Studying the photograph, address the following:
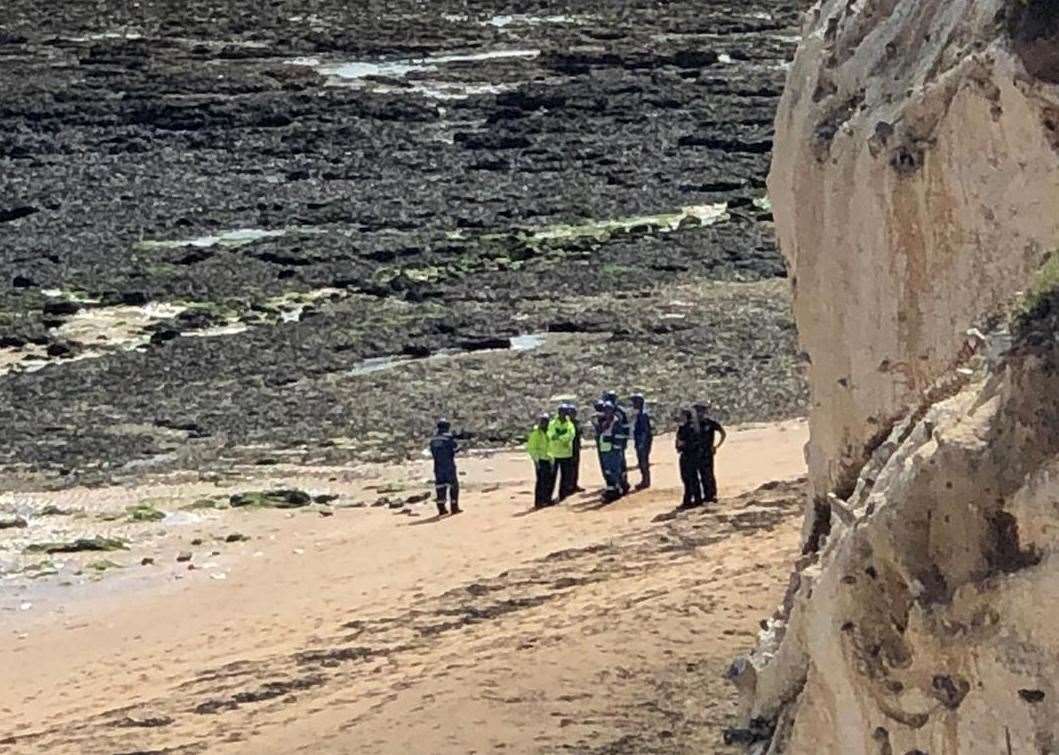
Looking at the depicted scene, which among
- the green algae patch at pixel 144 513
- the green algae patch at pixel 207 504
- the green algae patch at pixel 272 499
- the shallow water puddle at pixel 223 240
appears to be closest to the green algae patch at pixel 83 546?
the green algae patch at pixel 144 513

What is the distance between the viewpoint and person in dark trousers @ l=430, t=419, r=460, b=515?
27.4 m

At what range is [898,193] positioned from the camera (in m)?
13.0

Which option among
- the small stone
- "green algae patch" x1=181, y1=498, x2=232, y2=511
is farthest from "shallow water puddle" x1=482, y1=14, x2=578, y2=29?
the small stone

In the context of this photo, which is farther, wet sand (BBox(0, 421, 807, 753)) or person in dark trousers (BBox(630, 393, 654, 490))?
person in dark trousers (BBox(630, 393, 654, 490))

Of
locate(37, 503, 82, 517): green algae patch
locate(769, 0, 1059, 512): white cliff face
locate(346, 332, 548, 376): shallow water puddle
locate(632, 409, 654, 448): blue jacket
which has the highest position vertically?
locate(769, 0, 1059, 512): white cliff face

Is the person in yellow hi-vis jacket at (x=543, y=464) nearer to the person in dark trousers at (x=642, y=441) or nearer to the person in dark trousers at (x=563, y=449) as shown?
the person in dark trousers at (x=563, y=449)

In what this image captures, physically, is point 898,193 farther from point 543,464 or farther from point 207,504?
point 207,504

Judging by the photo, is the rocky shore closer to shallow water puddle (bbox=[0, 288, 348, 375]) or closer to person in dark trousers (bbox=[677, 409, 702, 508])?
shallow water puddle (bbox=[0, 288, 348, 375])

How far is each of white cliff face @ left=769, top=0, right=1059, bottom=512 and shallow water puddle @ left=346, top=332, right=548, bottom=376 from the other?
22789 millimetres

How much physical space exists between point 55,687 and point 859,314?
11271mm

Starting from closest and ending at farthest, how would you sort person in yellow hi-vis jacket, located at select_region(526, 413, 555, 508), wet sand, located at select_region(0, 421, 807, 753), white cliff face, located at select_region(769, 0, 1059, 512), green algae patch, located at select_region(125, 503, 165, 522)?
white cliff face, located at select_region(769, 0, 1059, 512), wet sand, located at select_region(0, 421, 807, 753), person in yellow hi-vis jacket, located at select_region(526, 413, 555, 508), green algae patch, located at select_region(125, 503, 165, 522)

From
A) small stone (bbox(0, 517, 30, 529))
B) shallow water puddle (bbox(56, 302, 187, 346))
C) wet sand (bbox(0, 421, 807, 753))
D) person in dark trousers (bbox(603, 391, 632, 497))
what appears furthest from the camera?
shallow water puddle (bbox(56, 302, 187, 346))

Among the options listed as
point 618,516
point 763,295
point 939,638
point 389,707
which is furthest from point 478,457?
point 939,638

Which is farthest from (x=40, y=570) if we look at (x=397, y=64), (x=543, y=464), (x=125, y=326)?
(x=397, y=64)
